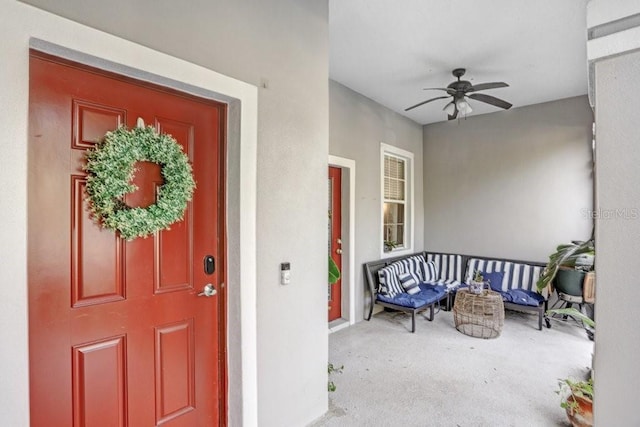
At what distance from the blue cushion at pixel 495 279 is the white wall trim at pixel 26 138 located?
4.08 metres

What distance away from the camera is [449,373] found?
2.95 meters

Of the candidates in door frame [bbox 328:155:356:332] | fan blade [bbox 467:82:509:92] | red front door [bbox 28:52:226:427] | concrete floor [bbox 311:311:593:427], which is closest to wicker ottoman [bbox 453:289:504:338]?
concrete floor [bbox 311:311:593:427]

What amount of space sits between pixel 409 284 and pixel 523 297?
1.43m

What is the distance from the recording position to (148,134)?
5.05 feet

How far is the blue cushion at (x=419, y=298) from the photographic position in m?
4.05

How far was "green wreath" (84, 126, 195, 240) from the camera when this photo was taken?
1406 millimetres

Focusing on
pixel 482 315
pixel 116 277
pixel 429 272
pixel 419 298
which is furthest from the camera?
pixel 429 272

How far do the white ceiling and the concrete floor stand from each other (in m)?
3.07

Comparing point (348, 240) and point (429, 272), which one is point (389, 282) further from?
point (429, 272)

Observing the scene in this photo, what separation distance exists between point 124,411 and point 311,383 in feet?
3.67

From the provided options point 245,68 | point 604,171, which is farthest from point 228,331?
point 604,171

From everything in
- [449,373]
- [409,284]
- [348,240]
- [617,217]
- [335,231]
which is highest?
[617,217]

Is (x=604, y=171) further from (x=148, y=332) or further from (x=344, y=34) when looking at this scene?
(x=344, y=34)

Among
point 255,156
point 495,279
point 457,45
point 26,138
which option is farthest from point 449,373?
point 26,138
